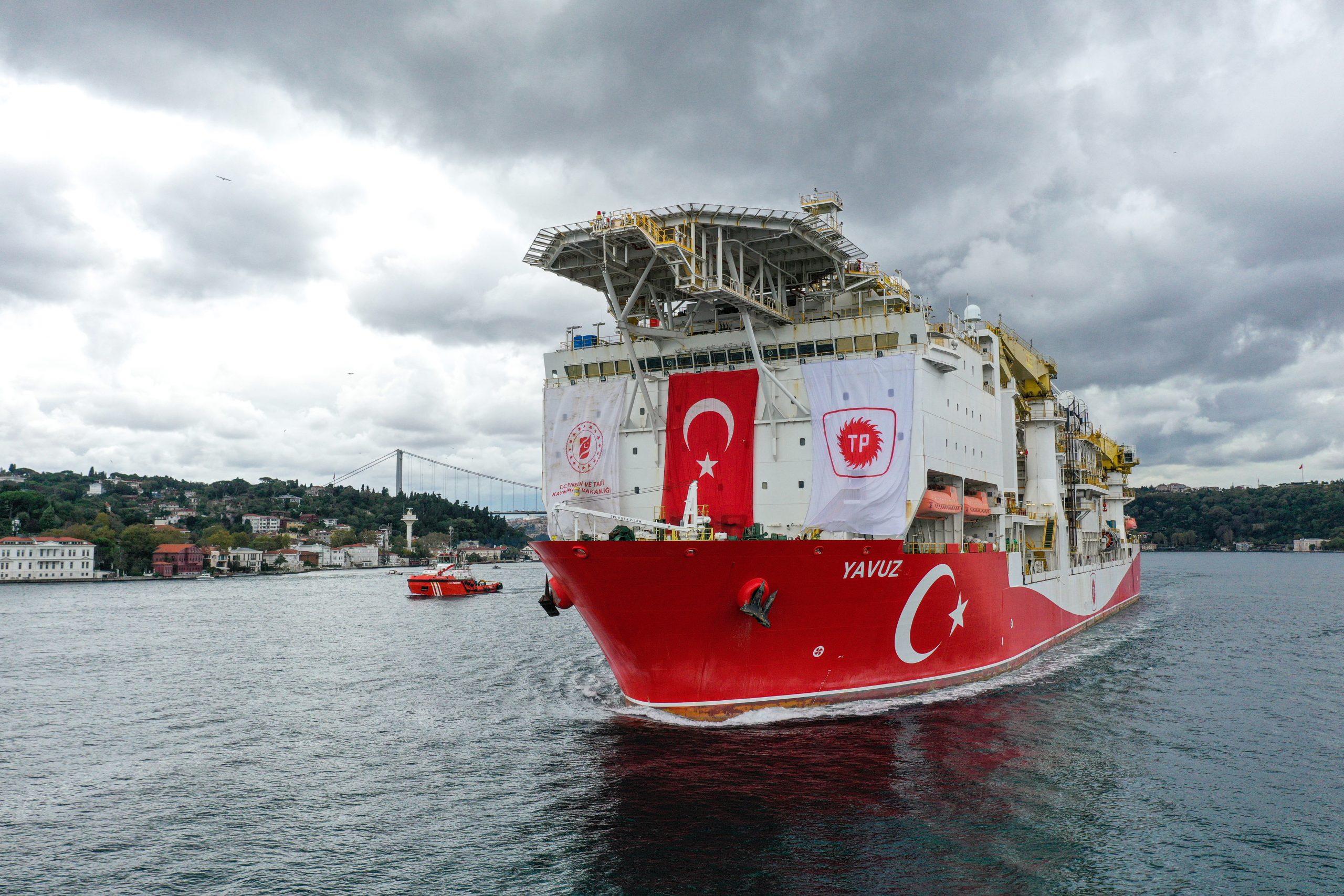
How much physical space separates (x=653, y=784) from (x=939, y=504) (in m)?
11.6

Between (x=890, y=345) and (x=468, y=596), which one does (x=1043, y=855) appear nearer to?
(x=890, y=345)

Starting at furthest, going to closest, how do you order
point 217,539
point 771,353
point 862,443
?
1. point 217,539
2. point 771,353
3. point 862,443

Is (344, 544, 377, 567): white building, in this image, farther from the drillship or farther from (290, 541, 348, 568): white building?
the drillship

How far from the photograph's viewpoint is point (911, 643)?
21109 mm

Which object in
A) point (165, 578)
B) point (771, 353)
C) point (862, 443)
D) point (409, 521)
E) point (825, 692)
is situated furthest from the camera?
point (409, 521)

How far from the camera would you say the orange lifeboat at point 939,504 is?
22.0 meters

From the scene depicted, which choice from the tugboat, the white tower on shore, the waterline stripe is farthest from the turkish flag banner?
the white tower on shore

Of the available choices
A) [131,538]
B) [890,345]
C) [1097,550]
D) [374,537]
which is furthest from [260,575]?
[890,345]

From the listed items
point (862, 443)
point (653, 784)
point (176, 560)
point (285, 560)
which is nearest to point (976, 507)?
point (862, 443)

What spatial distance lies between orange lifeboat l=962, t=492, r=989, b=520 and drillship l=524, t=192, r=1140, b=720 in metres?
0.19

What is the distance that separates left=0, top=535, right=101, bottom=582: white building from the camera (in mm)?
106938

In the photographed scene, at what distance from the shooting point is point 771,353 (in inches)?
936

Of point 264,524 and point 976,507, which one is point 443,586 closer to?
point 976,507

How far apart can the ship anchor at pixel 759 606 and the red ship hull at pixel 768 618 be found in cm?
24
